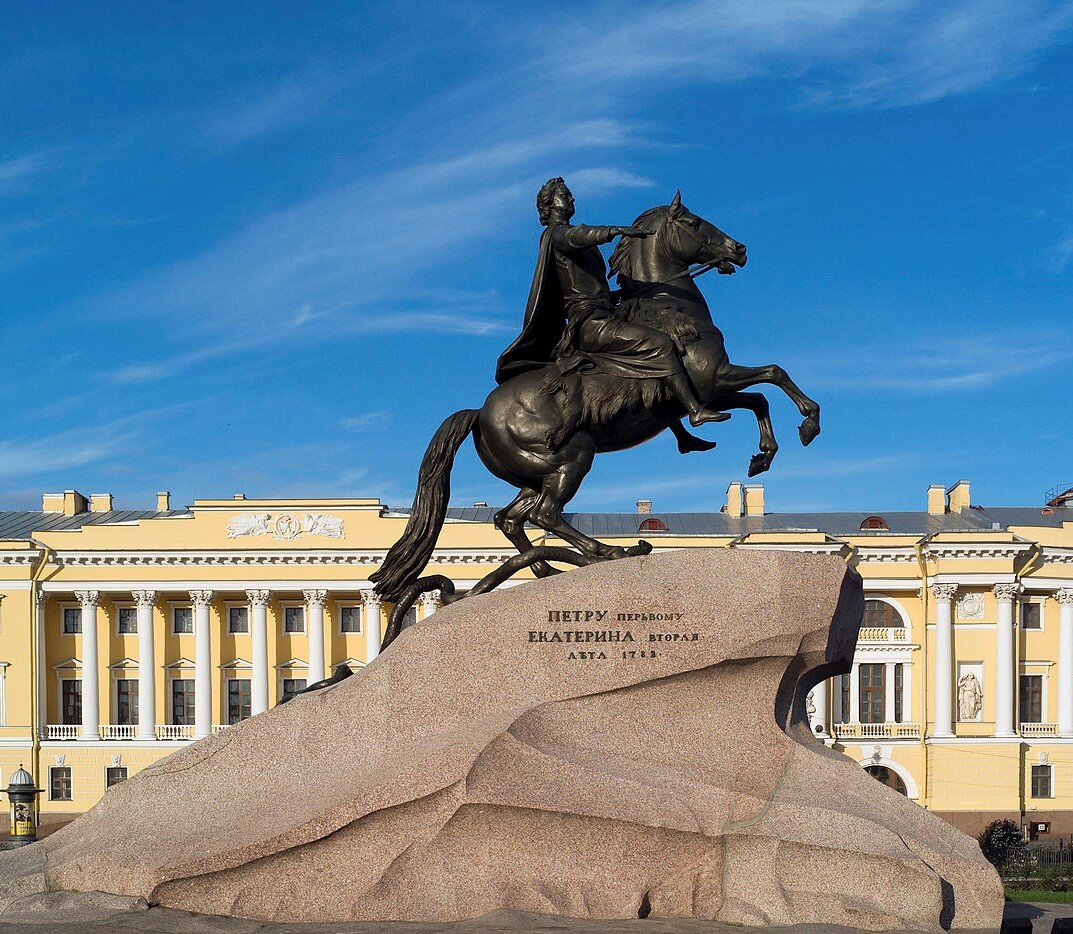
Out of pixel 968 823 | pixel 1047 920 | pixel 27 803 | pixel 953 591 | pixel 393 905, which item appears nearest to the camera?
pixel 393 905

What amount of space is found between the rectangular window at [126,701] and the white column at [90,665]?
3.25ft

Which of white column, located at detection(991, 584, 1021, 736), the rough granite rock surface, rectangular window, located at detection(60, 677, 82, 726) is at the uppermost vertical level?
the rough granite rock surface

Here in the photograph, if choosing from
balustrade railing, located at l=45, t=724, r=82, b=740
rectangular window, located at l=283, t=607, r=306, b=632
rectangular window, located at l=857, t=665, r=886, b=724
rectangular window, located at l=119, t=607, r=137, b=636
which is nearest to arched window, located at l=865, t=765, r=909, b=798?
rectangular window, located at l=857, t=665, r=886, b=724

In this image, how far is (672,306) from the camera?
9711 mm

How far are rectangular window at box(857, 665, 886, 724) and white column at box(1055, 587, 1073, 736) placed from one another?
527 centimetres

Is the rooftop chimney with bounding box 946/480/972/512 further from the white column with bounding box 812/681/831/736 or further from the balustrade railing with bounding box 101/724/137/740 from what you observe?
the balustrade railing with bounding box 101/724/137/740

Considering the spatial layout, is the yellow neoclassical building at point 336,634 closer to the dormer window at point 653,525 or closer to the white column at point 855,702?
the white column at point 855,702

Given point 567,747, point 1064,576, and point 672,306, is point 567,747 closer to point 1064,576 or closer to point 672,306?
point 672,306

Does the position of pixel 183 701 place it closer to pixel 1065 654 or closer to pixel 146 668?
pixel 146 668

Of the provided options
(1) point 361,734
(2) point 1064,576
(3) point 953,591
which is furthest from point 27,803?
(2) point 1064,576

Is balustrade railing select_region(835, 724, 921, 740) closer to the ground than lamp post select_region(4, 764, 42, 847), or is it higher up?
closer to the ground

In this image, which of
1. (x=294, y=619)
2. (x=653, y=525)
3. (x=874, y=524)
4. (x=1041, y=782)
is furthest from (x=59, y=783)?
(x=1041, y=782)

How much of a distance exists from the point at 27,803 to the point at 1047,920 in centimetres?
1617

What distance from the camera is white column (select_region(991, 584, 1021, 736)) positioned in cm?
4488
